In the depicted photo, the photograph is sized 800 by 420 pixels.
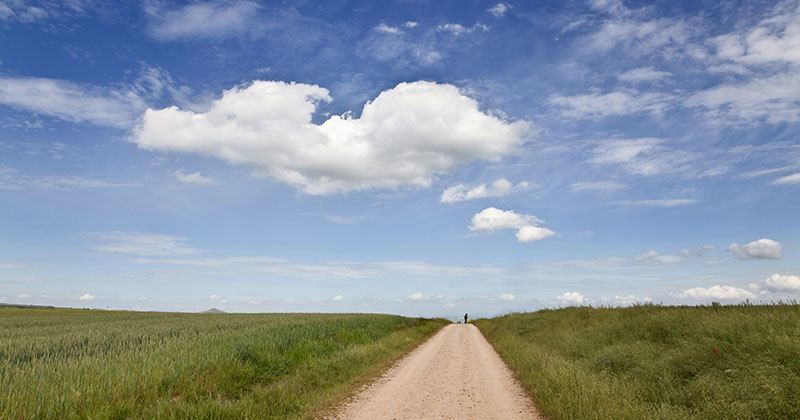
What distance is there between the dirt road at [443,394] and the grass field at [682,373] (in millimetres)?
782

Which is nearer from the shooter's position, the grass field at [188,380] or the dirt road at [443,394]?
the grass field at [188,380]

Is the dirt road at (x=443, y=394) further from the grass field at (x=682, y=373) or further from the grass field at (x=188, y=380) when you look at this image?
the grass field at (x=188, y=380)

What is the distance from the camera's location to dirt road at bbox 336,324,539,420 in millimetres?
11547

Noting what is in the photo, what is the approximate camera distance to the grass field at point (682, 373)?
9.84 m

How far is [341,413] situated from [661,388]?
330 inches

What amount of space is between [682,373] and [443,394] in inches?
262

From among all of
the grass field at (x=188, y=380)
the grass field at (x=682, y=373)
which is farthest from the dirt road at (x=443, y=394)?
the grass field at (x=188, y=380)

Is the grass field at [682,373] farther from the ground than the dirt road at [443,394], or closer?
farther from the ground

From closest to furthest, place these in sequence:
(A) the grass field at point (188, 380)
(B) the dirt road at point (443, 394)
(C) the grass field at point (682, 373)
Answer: (C) the grass field at point (682, 373) → (A) the grass field at point (188, 380) → (B) the dirt road at point (443, 394)

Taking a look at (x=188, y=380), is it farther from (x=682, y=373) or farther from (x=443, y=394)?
(x=682, y=373)

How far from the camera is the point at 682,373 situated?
13078 mm

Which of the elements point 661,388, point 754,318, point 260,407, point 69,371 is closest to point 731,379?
point 661,388

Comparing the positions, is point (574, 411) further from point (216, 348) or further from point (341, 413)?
point (216, 348)

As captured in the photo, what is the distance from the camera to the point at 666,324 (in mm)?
17969
